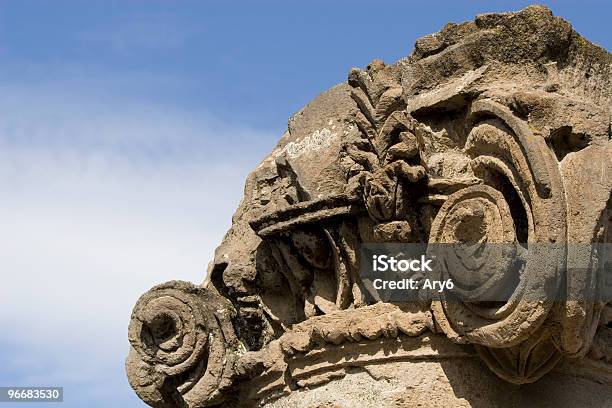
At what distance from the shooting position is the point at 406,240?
852 centimetres

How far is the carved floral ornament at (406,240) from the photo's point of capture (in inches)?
313

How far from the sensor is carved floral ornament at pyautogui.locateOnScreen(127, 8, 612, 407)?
7.95 m

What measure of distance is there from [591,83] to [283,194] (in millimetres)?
1830

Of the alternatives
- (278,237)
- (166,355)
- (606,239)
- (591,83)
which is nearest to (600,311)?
(606,239)

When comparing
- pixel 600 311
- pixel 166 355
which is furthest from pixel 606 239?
pixel 166 355

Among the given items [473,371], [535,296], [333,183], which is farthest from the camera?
[333,183]

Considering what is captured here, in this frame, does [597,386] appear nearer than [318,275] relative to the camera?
Yes

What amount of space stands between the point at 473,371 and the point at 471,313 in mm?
374

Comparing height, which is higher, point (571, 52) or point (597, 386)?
point (571, 52)

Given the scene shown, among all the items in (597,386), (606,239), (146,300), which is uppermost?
(146,300)

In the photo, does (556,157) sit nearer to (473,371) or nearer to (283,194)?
(473,371)

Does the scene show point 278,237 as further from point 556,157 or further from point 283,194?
point 556,157

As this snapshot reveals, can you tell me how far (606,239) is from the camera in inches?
318

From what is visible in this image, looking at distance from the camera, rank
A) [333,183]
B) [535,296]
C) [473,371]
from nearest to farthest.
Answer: [535,296] → [473,371] → [333,183]
